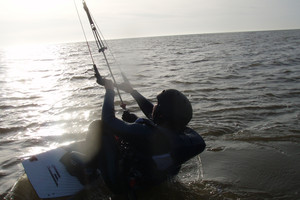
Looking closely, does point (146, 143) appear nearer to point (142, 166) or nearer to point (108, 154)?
point (142, 166)

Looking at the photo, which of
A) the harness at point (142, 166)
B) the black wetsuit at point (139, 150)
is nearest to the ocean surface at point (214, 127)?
the harness at point (142, 166)

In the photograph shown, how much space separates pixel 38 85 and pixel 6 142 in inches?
427

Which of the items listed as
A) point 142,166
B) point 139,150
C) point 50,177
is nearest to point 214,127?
point 142,166

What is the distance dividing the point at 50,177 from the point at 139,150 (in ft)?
5.72

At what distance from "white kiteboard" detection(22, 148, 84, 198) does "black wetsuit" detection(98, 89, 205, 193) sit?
0.89 meters

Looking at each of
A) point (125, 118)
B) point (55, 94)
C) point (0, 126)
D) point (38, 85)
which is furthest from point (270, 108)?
point (38, 85)

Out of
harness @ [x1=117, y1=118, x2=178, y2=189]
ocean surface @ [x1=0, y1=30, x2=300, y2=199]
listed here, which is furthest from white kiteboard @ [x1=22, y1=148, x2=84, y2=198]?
harness @ [x1=117, y1=118, x2=178, y2=189]

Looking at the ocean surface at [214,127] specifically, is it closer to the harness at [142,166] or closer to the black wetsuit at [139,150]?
the harness at [142,166]

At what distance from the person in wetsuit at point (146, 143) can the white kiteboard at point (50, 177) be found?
0.89 metres

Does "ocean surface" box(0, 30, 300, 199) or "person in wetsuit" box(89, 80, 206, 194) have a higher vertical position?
"person in wetsuit" box(89, 80, 206, 194)

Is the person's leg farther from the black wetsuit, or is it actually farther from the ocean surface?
the ocean surface

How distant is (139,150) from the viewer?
14.2ft

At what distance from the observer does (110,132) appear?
4406 millimetres

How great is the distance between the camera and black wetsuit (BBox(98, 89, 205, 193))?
4113mm
